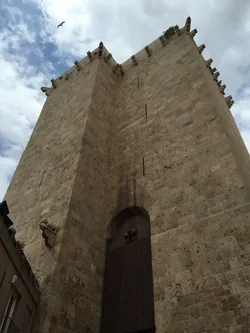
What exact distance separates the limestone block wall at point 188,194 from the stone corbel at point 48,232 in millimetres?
2377

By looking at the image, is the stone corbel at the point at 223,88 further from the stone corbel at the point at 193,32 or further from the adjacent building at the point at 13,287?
the adjacent building at the point at 13,287

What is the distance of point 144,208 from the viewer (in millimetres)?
8500

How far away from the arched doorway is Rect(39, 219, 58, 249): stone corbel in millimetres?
1761

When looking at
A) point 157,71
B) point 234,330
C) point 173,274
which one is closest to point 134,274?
point 173,274

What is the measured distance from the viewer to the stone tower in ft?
19.7

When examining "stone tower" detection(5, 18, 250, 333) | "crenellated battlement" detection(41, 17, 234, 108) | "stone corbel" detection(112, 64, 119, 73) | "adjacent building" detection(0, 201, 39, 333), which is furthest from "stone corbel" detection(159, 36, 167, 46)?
"adjacent building" detection(0, 201, 39, 333)

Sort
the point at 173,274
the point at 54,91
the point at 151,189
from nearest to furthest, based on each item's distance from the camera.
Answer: the point at 173,274
the point at 151,189
the point at 54,91

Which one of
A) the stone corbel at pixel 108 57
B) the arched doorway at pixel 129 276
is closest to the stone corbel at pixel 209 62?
the stone corbel at pixel 108 57

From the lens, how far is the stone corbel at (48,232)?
723cm

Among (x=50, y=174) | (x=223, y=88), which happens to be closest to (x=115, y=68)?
(x=223, y=88)

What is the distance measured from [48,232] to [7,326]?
2397 mm

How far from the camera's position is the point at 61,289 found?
664 centimetres

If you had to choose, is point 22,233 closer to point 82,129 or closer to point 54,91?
point 82,129

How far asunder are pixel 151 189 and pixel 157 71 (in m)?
6.64
